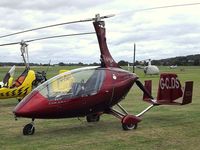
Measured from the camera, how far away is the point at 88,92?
33.6ft

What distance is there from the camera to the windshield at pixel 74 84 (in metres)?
10.0

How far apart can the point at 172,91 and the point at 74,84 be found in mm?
3183

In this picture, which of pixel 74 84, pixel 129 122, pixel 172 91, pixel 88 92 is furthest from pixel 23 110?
pixel 172 91

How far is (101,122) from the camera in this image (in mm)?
12008

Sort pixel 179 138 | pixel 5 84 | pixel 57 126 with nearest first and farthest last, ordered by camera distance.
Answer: pixel 179 138 → pixel 57 126 → pixel 5 84

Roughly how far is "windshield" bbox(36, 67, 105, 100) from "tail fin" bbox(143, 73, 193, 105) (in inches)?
79.5

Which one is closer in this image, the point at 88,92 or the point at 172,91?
the point at 88,92

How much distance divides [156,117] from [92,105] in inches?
129

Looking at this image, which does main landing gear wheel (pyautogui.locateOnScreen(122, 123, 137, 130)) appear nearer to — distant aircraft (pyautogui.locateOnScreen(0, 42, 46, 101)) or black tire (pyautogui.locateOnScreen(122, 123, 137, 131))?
black tire (pyautogui.locateOnScreen(122, 123, 137, 131))

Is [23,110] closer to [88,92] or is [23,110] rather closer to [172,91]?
[88,92]

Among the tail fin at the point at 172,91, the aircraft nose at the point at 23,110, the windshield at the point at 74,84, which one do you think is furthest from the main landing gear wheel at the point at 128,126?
the aircraft nose at the point at 23,110

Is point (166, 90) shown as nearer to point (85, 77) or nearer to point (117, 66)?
point (117, 66)

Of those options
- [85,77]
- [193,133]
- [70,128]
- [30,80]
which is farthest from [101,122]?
[30,80]

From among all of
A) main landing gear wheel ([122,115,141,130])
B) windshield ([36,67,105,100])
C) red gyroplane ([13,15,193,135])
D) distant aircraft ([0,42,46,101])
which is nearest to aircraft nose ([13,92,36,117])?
red gyroplane ([13,15,193,135])
